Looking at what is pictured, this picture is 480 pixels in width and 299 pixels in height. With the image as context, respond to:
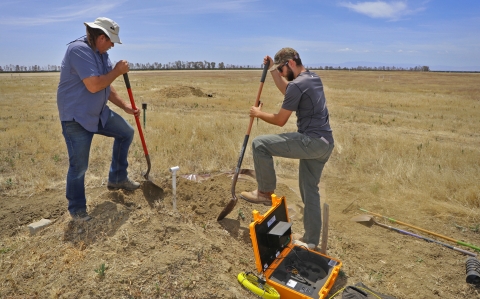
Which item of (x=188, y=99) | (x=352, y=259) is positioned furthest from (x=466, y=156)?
(x=188, y=99)

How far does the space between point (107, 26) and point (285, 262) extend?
285cm

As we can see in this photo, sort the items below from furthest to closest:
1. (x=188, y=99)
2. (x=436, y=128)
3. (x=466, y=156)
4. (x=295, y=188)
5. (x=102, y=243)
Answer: (x=188, y=99) → (x=436, y=128) → (x=466, y=156) → (x=295, y=188) → (x=102, y=243)

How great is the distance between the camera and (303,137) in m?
3.35

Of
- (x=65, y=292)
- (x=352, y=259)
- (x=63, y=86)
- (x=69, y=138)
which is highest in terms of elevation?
(x=63, y=86)

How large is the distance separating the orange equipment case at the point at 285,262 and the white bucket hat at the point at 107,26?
2.23 m

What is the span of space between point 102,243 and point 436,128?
12.2 meters

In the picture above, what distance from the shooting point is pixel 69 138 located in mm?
3484

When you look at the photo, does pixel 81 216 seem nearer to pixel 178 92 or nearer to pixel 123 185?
pixel 123 185

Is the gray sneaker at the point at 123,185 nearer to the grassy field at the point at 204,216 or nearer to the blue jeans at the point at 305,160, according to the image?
the grassy field at the point at 204,216

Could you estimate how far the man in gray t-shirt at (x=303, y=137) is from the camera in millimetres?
3314

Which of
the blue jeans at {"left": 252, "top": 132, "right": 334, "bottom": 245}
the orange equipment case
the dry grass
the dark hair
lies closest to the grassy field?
the dry grass

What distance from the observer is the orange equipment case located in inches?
112

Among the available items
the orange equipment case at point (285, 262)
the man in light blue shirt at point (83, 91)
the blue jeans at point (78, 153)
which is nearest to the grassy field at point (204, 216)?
the blue jeans at point (78, 153)

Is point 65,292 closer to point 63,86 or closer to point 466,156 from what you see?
A: point 63,86
